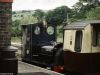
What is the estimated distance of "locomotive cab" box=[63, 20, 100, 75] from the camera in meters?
13.9

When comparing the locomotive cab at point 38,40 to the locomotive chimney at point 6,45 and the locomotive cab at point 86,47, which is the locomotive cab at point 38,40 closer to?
the locomotive cab at point 86,47

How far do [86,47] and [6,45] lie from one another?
4517 millimetres

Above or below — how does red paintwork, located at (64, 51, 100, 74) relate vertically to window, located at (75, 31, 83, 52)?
below

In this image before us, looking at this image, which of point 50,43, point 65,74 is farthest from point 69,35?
point 50,43

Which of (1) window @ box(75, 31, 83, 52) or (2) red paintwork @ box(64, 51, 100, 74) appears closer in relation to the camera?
(2) red paintwork @ box(64, 51, 100, 74)

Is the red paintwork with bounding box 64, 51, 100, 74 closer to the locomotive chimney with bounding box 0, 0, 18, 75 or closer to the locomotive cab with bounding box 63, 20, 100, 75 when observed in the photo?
the locomotive cab with bounding box 63, 20, 100, 75

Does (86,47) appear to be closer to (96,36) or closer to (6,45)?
(96,36)

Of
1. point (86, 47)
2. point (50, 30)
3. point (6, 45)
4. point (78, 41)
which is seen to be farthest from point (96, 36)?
point (50, 30)

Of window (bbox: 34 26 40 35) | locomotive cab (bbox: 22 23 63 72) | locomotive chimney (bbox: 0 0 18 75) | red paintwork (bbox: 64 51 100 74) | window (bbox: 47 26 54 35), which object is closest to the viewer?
locomotive chimney (bbox: 0 0 18 75)

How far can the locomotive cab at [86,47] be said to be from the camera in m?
13.9

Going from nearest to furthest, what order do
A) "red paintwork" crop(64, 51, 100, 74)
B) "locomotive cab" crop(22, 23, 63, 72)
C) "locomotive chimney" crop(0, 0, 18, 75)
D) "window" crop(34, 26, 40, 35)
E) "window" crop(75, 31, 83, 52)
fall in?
"locomotive chimney" crop(0, 0, 18, 75)
"red paintwork" crop(64, 51, 100, 74)
"window" crop(75, 31, 83, 52)
"locomotive cab" crop(22, 23, 63, 72)
"window" crop(34, 26, 40, 35)

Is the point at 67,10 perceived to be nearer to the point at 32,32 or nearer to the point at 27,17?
the point at 27,17

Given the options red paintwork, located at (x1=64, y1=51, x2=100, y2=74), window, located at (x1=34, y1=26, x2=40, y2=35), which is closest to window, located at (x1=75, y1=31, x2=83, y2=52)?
red paintwork, located at (x1=64, y1=51, x2=100, y2=74)

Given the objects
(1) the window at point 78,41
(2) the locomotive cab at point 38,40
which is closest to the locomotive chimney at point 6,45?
(1) the window at point 78,41
